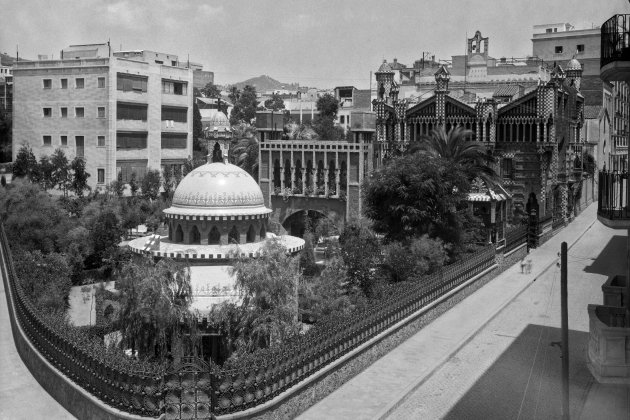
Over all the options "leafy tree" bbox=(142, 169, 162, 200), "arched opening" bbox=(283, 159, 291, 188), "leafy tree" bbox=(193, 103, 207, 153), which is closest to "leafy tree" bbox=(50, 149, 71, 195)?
"leafy tree" bbox=(142, 169, 162, 200)

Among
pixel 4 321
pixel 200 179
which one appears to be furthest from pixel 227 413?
pixel 4 321

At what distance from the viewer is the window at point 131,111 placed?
187ft

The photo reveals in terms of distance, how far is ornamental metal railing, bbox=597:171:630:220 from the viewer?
1134cm

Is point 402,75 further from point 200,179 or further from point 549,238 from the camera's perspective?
point 200,179

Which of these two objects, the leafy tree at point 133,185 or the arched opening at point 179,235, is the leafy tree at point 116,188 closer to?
the leafy tree at point 133,185

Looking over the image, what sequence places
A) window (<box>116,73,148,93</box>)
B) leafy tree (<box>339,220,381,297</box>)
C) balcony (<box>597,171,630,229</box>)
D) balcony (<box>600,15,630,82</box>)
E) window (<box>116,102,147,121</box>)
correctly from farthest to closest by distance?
1. window (<box>116,102,147,121</box>)
2. window (<box>116,73,148,93</box>)
3. leafy tree (<box>339,220,381,297</box>)
4. balcony (<box>597,171,630,229</box>)
5. balcony (<box>600,15,630,82</box>)

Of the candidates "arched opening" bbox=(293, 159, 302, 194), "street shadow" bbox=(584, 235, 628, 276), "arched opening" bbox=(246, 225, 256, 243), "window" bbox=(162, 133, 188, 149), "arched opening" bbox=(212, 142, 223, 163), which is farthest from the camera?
"window" bbox=(162, 133, 188, 149)

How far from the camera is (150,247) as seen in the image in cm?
2206

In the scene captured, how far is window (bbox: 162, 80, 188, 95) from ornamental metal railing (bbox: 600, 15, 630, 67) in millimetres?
52876

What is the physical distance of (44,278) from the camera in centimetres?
2628

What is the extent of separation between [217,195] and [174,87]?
138ft

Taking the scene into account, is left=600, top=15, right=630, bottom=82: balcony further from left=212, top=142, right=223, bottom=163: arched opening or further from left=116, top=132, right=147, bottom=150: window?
left=116, top=132, right=147, bottom=150: window

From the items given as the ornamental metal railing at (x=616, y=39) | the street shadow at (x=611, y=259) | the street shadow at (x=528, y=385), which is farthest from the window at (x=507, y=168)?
the ornamental metal railing at (x=616, y=39)

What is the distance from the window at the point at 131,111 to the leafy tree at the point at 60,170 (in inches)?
207
